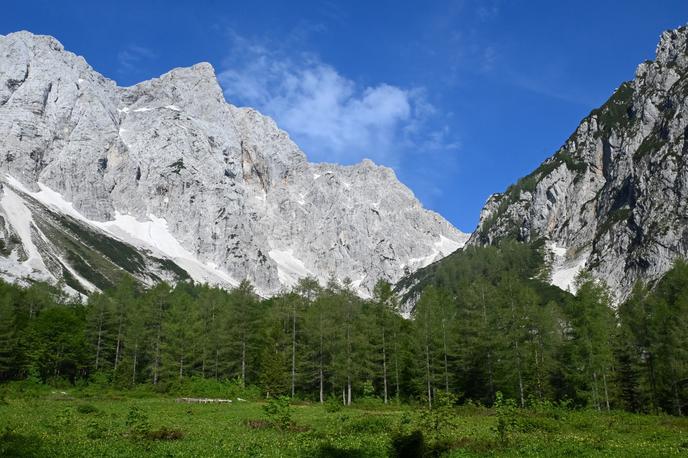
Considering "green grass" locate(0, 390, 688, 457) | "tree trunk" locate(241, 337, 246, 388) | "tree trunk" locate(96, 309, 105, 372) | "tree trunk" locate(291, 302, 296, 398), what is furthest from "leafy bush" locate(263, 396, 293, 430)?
"tree trunk" locate(96, 309, 105, 372)

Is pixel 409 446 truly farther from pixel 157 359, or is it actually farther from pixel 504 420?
pixel 157 359

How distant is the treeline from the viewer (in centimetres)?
5428

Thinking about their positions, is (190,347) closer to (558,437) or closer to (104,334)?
(104,334)

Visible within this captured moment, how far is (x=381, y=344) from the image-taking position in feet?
207

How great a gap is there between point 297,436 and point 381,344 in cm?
3892

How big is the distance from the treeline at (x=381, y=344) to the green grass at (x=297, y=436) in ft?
55.2

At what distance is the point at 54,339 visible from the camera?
72.5 m

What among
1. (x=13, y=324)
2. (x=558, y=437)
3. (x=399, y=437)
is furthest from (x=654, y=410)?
(x=13, y=324)

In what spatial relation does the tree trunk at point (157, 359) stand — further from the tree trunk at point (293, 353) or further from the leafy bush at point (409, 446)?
the leafy bush at point (409, 446)

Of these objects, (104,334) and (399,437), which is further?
(104,334)

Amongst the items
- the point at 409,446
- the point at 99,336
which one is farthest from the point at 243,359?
the point at 409,446

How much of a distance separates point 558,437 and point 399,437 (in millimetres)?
9669

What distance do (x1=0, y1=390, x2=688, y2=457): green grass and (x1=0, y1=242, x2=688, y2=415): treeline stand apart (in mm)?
16837

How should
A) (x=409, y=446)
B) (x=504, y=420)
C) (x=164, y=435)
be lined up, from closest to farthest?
(x=409, y=446) → (x=504, y=420) → (x=164, y=435)
